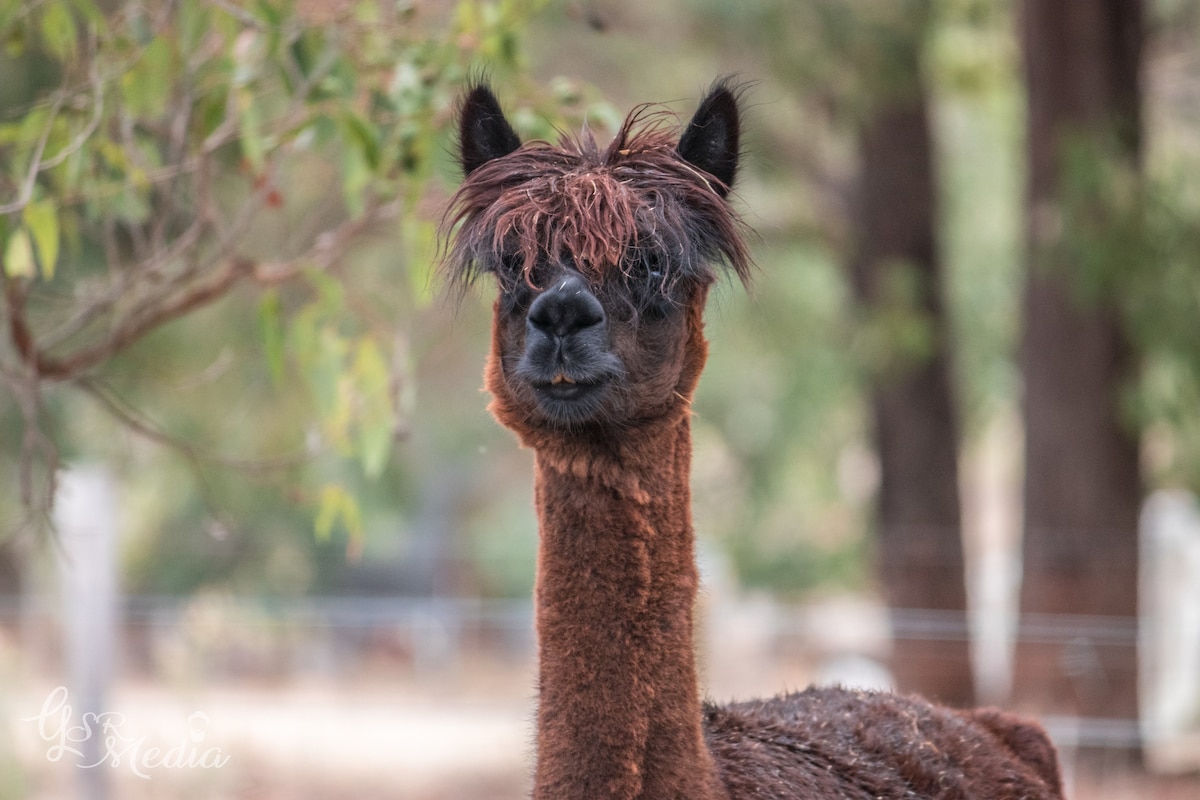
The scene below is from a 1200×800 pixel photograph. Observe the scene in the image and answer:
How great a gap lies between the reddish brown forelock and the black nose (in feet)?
0.25

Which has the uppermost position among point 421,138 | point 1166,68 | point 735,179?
point 1166,68

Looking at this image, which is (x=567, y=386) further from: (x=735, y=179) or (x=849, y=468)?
(x=849, y=468)

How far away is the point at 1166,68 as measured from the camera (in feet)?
33.7

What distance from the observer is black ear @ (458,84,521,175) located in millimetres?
3115

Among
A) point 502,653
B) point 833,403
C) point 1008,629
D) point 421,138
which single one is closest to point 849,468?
point 833,403

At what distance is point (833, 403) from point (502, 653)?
3934mm

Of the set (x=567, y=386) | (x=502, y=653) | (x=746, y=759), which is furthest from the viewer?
(x=502, y=653)

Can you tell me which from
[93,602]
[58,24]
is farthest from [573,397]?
[93,602]

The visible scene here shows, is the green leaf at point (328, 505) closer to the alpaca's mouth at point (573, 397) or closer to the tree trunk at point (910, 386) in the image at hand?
the alpaca's mouth at point (573, 397)

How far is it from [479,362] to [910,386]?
4.54 metres

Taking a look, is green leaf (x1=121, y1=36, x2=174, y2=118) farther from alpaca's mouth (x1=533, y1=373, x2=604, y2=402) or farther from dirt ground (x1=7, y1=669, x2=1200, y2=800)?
dirt ground (x1=7, y1=669, x2=1200, y2=800)

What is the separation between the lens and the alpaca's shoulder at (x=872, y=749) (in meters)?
2.99

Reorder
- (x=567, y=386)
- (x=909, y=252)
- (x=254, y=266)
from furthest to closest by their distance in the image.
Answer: (x=909, y=252), (x=254, y=266), (x=567, y=386)

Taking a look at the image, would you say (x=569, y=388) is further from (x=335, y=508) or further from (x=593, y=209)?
(x=335, y=508)
